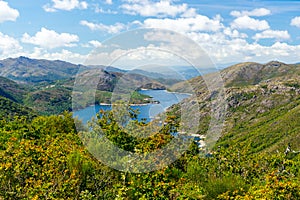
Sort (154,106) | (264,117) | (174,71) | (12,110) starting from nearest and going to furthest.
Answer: (174,71) → (154,106) → (12,110) → (264,117)

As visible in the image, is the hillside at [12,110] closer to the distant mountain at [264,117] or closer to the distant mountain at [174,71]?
the distant mountain at [264,117]

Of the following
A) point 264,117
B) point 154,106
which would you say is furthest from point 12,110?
point 154,106

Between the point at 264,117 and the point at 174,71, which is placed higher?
the point at 174,71

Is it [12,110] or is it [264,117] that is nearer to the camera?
[12,110]

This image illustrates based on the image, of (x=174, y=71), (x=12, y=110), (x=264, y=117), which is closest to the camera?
(x=174, y=71)

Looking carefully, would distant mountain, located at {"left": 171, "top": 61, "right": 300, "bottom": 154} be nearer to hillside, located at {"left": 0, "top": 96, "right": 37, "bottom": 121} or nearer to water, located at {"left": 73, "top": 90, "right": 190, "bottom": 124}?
hillside, located at {"left": 0, "top": 96, "right": 37, "bottom": 121}

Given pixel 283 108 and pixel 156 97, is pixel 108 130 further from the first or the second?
pixel 283 108

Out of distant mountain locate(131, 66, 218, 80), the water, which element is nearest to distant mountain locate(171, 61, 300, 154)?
the water

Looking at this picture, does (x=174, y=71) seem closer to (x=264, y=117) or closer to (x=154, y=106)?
(x=154, y=106)

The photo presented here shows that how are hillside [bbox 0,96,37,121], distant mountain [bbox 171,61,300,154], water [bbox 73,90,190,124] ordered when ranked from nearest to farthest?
1. water [bbox 73,90,190,124]
2. distant mountain [bbox 171,61,300,154]
3. hillside [bbox 0,96,37,121]

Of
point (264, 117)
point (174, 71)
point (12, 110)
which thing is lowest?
point (12, 110)

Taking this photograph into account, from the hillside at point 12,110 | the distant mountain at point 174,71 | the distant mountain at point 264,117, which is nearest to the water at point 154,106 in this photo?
the distant mountain at point 174,71
